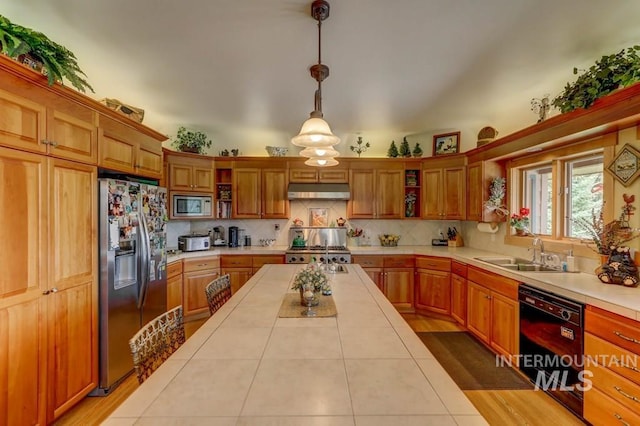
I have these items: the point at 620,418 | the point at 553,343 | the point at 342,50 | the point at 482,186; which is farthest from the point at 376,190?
the point at 620,418

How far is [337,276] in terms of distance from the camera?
2.62 meters

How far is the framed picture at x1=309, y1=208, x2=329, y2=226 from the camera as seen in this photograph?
4812mm

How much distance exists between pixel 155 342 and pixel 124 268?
1393 mm

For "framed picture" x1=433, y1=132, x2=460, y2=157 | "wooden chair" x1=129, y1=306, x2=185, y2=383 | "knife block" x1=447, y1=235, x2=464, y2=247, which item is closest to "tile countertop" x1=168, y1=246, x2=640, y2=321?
"knife block" x1=447, y1=235, x2=464, y2=247

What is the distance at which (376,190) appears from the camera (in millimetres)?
4562

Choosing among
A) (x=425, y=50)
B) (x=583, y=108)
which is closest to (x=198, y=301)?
(x=425, y=50)

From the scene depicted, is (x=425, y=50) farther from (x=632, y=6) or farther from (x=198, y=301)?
(x=198, y=301)

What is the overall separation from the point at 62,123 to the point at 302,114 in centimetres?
248

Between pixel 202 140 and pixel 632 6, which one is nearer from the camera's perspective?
pixel 632 6

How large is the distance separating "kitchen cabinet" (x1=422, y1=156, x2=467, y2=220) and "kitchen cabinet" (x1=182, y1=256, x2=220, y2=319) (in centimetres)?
321

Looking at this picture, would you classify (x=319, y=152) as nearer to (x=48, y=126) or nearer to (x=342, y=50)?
(x=342, y=50)

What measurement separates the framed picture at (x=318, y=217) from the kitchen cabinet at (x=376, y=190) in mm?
503

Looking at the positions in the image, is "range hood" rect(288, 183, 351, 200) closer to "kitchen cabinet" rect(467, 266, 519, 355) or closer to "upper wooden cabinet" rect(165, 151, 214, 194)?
"upper wooden cabinet" rect(165, 151, 214, 194)

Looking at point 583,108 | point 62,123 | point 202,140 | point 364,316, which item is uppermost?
point 202,140
